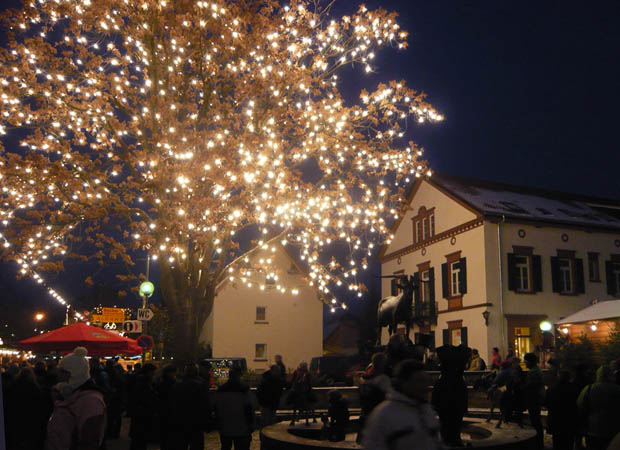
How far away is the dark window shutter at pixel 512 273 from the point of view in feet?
100

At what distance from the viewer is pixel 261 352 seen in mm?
43812

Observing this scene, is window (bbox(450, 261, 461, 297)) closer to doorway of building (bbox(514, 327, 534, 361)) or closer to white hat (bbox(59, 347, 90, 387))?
doorway of building (bbox(514, 327, 534, 361))

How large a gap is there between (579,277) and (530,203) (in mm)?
5207

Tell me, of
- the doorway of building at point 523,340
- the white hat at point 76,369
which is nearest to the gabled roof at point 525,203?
the doorway of building at point 523,340

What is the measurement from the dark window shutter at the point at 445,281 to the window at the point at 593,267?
25.8 ft

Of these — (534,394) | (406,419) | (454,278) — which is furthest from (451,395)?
(454,278)

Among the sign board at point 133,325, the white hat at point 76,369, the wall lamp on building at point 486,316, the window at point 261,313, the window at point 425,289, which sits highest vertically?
the window at point 425,289

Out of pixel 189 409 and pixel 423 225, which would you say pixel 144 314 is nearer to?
pixel 189 409

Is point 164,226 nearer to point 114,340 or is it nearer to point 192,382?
point 114,340

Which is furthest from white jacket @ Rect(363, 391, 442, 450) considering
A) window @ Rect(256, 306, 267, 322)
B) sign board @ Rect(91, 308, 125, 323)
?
window @ Rect(256, 306, 267, 322)

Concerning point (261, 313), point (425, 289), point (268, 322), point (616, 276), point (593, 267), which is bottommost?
point (268, 322)

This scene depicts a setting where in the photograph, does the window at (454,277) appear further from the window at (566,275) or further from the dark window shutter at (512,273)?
the window at (566,275)

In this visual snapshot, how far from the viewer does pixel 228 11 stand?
43.1ft

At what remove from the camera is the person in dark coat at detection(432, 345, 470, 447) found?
8602 mm
